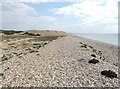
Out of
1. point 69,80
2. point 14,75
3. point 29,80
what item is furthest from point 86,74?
point 14,75

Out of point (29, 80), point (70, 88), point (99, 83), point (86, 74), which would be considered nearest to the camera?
point (70, 88)

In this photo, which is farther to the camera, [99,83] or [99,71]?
[99,71]

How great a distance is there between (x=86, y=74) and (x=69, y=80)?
290 centimetres

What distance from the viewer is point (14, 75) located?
22.6 metres

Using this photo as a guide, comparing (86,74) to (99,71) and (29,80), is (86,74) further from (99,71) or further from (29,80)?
(29,80)

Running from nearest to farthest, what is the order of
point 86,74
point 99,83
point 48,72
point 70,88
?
point 70,88 < point 99,83 < point 86,74 < point 48,72

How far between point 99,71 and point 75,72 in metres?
2.64

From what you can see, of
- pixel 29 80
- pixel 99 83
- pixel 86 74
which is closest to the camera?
pixel 99 83

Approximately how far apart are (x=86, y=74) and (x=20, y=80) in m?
6.64

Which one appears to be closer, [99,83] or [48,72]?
[99,83]

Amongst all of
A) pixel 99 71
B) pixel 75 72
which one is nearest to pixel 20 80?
pixel 75 72

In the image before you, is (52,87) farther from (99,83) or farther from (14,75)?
(14,75)

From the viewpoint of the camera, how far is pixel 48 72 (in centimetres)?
2347

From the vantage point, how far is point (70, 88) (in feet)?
56.9
